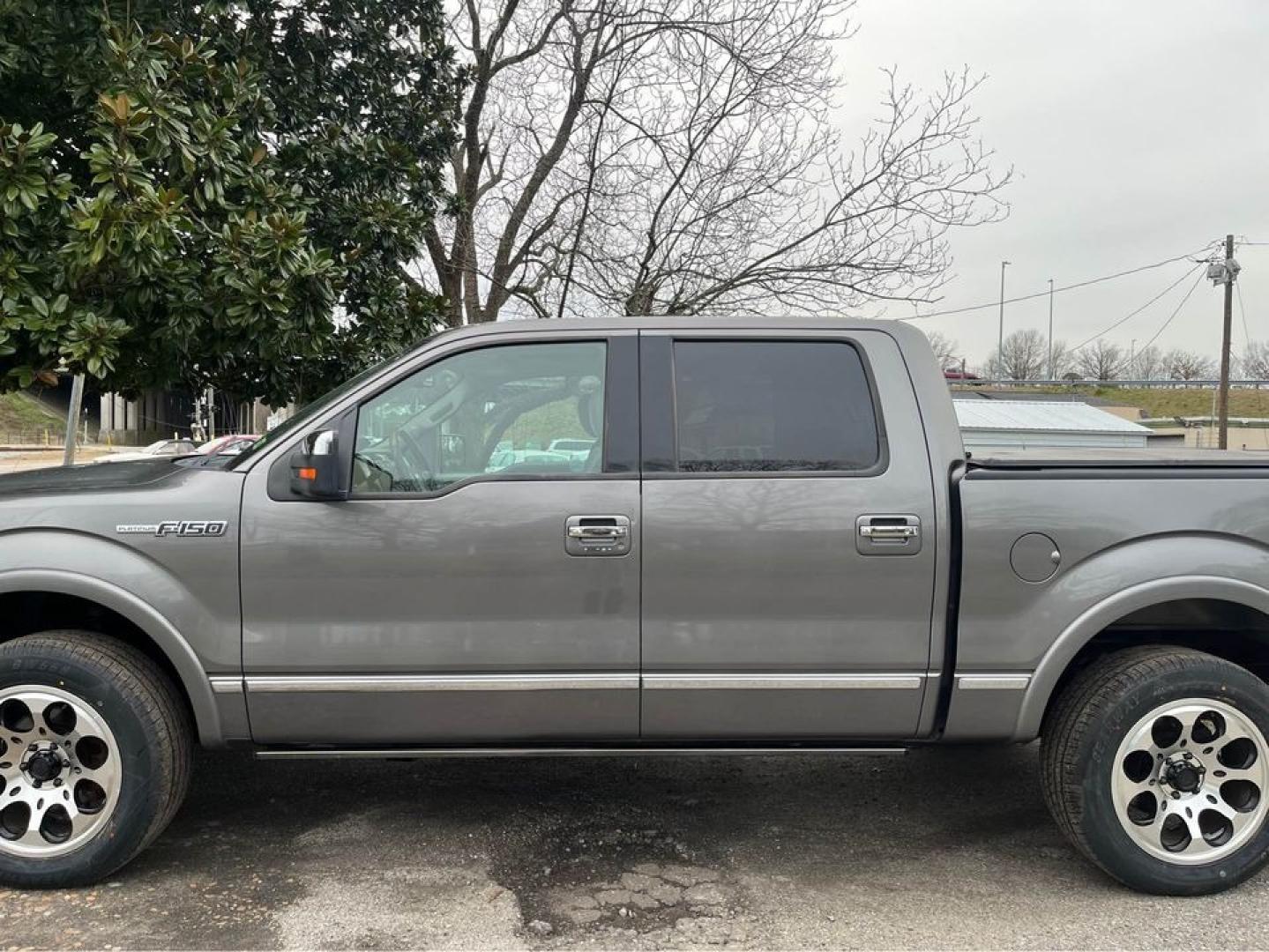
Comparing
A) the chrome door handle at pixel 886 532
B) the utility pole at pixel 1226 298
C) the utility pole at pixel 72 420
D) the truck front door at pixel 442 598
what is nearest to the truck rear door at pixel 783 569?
the chrome door handle at pixel 886 532

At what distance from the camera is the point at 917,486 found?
318 cm

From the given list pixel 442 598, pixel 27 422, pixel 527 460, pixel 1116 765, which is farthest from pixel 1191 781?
pixel 27 422

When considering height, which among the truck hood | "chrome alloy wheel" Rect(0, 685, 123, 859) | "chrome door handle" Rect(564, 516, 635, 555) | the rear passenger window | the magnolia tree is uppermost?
the magnolia tree

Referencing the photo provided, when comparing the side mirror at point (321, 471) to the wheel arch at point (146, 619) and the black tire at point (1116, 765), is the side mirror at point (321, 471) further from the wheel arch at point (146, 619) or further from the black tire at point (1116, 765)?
the black tire at point (1116, 765)

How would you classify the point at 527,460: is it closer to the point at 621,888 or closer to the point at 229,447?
the point at 621,888

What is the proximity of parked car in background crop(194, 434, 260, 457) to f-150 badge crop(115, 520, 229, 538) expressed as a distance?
0.34 meters

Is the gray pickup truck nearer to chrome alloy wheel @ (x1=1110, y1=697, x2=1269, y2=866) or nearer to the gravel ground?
chrome alloy wheel @ (x1=1110, y1=697, x2=1269, y2=866)

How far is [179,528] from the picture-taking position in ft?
10.2

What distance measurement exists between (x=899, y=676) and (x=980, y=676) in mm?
279

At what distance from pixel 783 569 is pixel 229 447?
8.37 meters

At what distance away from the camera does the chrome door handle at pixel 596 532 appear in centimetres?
312

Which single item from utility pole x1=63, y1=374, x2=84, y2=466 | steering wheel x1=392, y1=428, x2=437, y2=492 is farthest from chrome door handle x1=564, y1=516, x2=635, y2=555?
utility pole x1=63, y1=374, x2=84, y2=466

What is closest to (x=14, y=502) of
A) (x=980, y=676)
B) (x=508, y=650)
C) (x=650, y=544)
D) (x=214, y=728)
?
(x=214, y=728)

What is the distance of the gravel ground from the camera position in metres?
2.95
